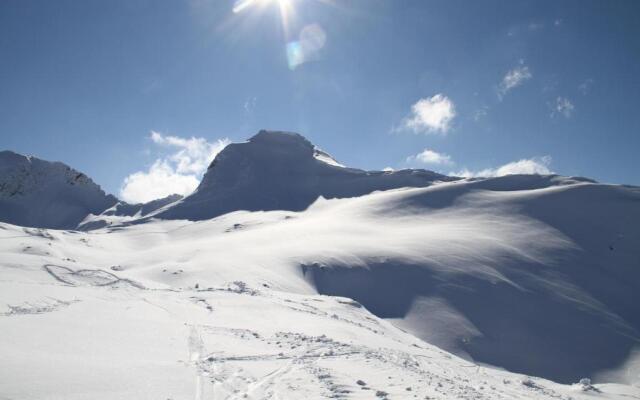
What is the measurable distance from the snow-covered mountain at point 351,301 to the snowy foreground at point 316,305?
12 cm

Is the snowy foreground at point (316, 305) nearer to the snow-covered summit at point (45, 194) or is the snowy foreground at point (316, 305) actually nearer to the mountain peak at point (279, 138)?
the mountain peak at point (279, 138)

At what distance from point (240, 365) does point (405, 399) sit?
4787 millimetres

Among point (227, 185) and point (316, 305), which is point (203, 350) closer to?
point (316, 305)

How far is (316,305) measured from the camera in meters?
27.5

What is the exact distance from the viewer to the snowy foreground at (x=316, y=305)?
36.8 ft

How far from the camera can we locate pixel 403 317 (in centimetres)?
3734

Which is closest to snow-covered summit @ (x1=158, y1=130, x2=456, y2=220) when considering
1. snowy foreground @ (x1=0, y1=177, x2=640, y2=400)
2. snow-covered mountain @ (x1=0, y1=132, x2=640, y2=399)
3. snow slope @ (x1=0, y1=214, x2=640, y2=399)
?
snow-covered mountain @ (x1=0, y1=132, x2=640, y2=399)

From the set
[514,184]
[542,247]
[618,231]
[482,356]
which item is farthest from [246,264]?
[514,184]

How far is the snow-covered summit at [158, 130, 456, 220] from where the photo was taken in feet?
364

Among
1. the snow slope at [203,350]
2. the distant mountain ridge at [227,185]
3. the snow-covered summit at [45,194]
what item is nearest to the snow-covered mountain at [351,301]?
the snow slope at [203,350]

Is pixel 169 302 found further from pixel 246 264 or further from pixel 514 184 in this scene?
pixel 514 184

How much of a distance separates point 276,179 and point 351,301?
9443 cm

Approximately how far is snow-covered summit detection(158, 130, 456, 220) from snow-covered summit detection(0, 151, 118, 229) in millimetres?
59487

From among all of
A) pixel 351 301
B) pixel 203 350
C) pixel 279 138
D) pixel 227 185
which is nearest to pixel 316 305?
pixel 351 301
